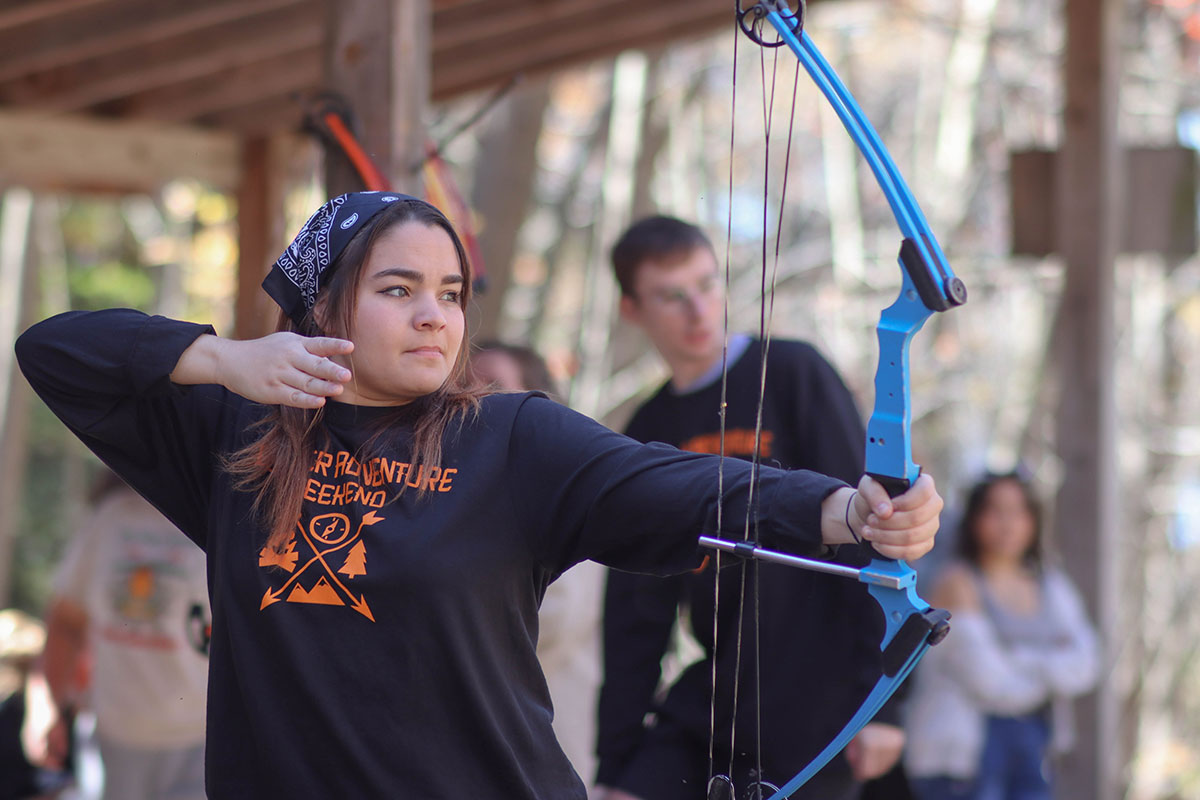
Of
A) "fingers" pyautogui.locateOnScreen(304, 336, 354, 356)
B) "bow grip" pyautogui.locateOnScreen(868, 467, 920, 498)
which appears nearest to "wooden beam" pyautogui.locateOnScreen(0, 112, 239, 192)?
"fingers" pyautogui.locateOnScreen(304, 336, 354, 356)

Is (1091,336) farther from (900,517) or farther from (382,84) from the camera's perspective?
(900,517)

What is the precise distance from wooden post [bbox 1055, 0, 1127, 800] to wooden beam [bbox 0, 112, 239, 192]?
10.4 ft

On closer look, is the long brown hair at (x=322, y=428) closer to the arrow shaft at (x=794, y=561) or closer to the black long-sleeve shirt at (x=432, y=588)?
the black long-sleeve shirt at (x=432, y=588)

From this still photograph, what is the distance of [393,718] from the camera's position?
5.53 ft

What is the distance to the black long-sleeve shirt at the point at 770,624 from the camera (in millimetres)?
2555

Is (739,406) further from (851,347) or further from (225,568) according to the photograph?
(851,347)

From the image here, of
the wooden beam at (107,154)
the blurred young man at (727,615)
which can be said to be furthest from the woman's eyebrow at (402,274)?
the wooden beam at (107,154)

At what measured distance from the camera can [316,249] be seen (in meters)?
1.86

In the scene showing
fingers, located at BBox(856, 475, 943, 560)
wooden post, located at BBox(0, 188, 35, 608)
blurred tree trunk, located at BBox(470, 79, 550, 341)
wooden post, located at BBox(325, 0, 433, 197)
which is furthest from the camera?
wooden post, located at BBox(0, 188, 35, 608)

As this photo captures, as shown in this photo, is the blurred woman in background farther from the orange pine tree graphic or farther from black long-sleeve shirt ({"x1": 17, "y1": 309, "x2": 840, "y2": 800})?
the orange pine tree graphic

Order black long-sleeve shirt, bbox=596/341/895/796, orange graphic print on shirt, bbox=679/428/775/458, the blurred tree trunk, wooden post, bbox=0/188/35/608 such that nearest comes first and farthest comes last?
black long-sleeve shirt, bbox=596/341/895/796, orange graphic print on shirt, bbox=679/428/775/458, the blurred tree trunk, wooden post, bbox=0/188/35/608

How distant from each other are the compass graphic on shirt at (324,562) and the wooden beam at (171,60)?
3171 millimetres

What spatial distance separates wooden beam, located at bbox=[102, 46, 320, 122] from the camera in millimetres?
4934

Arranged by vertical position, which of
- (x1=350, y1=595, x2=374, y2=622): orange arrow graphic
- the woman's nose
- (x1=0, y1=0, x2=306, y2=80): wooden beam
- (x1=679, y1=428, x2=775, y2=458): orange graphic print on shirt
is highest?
(x1=0, y1=0, x2=306, y2=80): wooden beam
